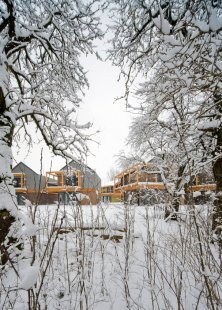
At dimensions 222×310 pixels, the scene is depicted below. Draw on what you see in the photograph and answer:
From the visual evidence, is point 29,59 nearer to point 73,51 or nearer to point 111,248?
point 73,51

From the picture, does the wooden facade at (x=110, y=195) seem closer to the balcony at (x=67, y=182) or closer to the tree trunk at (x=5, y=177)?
the balcony at (x=67, y=182)

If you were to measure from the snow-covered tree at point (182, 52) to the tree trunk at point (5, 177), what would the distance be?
2376 millimetres

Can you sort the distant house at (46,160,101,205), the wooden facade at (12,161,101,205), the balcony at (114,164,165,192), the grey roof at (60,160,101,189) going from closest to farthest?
the wooden facade at (12,161,101,205) → the distant house at (46,160,101,205) → the grey roof at (60,160,101,189) → the balcony at (114,164,165,192)

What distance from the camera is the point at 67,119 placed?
5.04 meters

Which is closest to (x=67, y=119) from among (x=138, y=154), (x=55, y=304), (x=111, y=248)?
(x=111, y=248)

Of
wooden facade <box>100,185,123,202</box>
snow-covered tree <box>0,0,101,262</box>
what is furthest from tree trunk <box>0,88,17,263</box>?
wooden facade <box>100,185,123,202</box>

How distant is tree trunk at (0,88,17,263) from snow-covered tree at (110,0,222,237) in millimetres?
2376

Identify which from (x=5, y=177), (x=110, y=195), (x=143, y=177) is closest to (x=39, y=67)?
(x=5, y=177)

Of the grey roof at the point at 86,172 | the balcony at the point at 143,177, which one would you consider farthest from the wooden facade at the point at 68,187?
the balcony at the point at 143,177

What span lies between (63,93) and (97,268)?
423 cm

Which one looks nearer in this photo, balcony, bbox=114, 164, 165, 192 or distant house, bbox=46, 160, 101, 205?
distant house, bbox=46, 160, 101, 205

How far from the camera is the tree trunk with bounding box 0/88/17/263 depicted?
3.28 m

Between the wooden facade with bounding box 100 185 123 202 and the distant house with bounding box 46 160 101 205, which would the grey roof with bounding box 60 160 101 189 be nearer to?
the distant house with bounding box 46 160 101 205

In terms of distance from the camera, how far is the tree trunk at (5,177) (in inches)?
129
